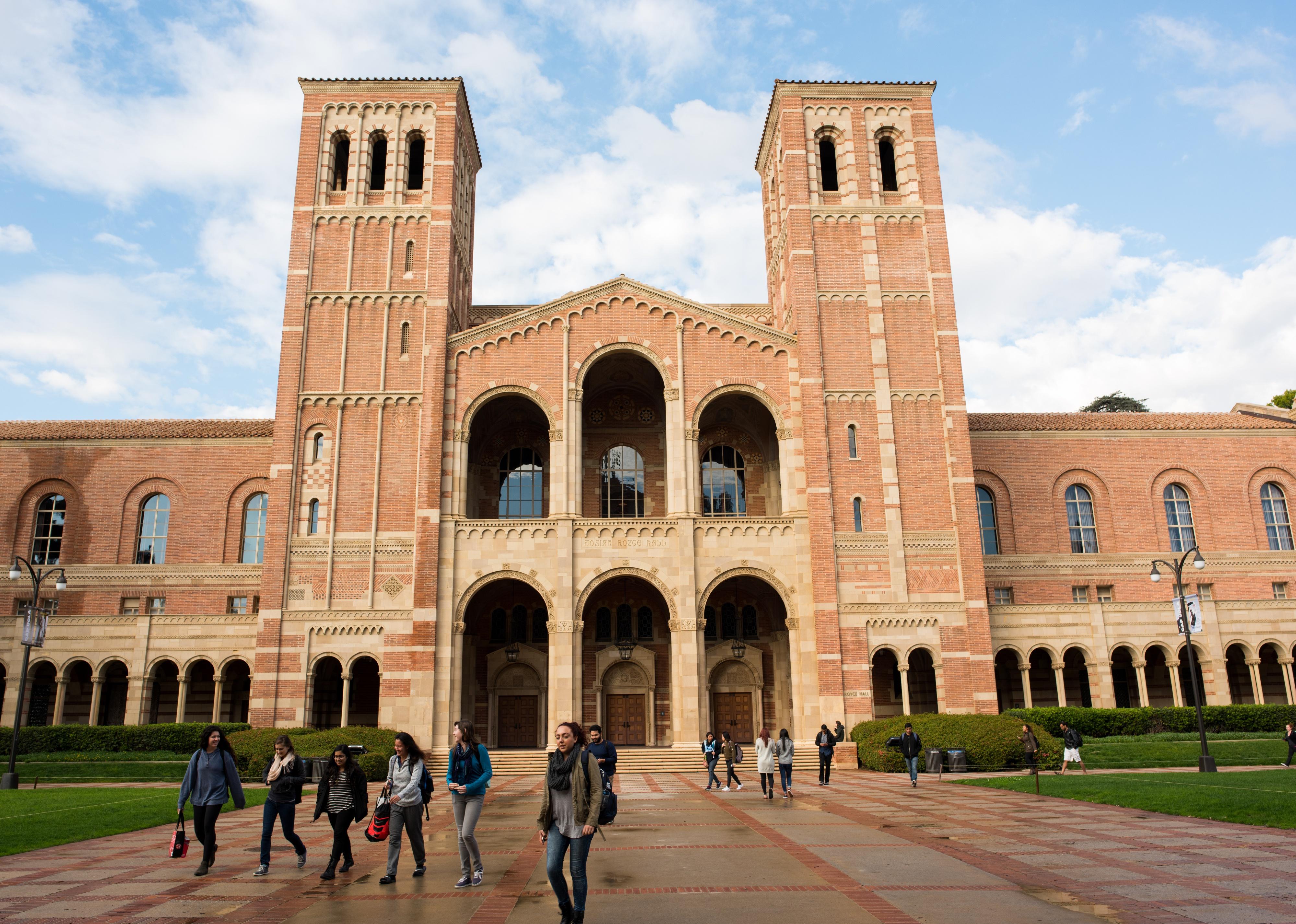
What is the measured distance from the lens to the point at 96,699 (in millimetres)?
34438

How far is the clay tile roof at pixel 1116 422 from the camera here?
41.2 metres

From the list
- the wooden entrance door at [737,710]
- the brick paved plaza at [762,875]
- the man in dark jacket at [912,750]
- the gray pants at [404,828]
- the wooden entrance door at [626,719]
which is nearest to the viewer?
the brick paved plaza at [762,875]

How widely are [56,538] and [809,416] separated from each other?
1242 inches

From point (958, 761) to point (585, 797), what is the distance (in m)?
20.6

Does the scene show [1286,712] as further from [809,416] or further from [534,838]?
[534,838]

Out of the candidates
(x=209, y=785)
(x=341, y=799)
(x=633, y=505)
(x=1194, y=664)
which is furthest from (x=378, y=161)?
(x=1194, y=664)

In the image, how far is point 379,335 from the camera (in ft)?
116

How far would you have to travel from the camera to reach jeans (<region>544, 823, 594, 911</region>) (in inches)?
326

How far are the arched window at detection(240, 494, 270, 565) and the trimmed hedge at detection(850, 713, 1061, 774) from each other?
1019 inches

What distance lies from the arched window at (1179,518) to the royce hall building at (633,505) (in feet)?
0.41

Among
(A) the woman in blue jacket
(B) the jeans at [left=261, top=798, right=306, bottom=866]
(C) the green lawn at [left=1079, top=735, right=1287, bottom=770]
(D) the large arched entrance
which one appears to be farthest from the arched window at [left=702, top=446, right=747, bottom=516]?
(A) the woman in blue jacket

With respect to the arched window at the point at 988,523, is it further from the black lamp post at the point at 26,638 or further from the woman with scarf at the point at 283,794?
the black lamp post at the point at 26,638

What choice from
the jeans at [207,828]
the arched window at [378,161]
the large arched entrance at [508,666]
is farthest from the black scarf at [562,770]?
the arched window at [378,161]

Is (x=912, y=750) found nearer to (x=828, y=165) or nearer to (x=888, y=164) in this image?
(x=888, y=164)
